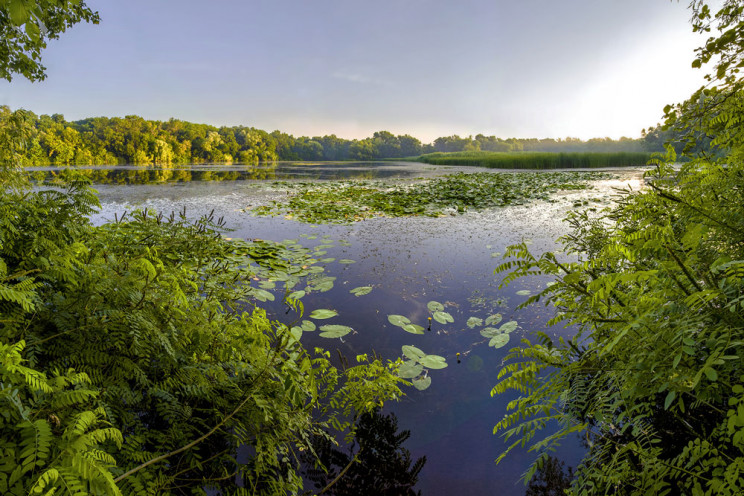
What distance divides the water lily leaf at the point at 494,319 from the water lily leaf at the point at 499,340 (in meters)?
0.30

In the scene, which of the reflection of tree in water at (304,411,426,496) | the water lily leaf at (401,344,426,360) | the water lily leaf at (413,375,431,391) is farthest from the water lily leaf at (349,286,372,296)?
the reflection of tree in water at (304,411,426,496)

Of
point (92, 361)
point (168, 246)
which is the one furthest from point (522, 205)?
Result: point (92, 361)

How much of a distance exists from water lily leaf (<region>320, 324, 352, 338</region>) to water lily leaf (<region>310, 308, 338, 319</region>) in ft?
0.78

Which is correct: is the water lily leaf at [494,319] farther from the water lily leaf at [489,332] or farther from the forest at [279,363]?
the forest at [279,363]

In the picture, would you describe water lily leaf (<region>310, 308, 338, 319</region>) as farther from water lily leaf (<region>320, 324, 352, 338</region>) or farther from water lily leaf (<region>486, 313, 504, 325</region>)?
water lily leaf (<region>486, 313, 504, 325</region>)

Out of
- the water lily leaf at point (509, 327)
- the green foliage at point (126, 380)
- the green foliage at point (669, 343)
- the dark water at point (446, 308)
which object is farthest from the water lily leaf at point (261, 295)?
the green foliage at point (669, 343)

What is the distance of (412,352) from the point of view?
138 inches

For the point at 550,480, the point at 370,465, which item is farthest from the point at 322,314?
the point at 550,480

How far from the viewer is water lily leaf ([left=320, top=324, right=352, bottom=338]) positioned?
3.73 m

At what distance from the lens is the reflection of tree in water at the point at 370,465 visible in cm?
209

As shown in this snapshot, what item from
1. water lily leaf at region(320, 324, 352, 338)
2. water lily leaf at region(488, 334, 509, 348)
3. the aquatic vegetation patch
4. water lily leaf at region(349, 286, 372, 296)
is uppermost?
the aquatic vegetation patch

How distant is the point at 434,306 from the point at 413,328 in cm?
69

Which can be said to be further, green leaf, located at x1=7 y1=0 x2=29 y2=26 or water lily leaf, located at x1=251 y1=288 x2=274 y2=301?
water lily leaf, located at x1=251 y1=288 x2=274 y2=301

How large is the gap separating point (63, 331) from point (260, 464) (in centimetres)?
123
